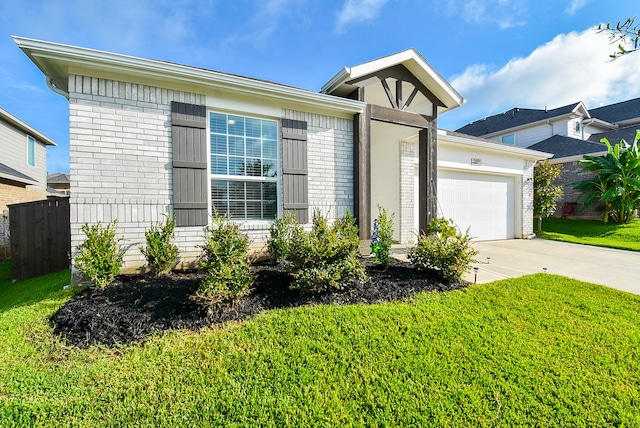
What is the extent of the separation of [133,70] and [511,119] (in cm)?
2280

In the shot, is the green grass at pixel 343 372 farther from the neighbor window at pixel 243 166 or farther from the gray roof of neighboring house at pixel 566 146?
the gray roof of neighboring house at pixel 566 146

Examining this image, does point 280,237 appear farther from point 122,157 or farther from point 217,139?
point 122,157

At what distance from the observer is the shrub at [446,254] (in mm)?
4391

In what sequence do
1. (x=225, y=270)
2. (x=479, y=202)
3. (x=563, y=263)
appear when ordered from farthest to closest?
(x=479, y=202) < (x=563, y=263) < (x=225, y=270)

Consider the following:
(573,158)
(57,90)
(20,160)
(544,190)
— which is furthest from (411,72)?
(20,160)

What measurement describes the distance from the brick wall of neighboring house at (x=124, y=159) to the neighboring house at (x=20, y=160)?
9050 mm

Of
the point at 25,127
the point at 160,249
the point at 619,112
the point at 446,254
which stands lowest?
the point at 446,254

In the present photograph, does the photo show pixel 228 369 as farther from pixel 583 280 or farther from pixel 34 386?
pixel 583 280

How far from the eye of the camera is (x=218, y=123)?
502 centimetres

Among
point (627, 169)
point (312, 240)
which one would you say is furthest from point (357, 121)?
point (627, 169)

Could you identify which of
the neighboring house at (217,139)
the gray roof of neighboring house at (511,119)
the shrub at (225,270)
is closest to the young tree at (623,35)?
the shrub at (225,270)

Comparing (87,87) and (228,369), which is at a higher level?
(87,87)

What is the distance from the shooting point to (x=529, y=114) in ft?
60.7

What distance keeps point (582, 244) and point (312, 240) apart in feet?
34.1
